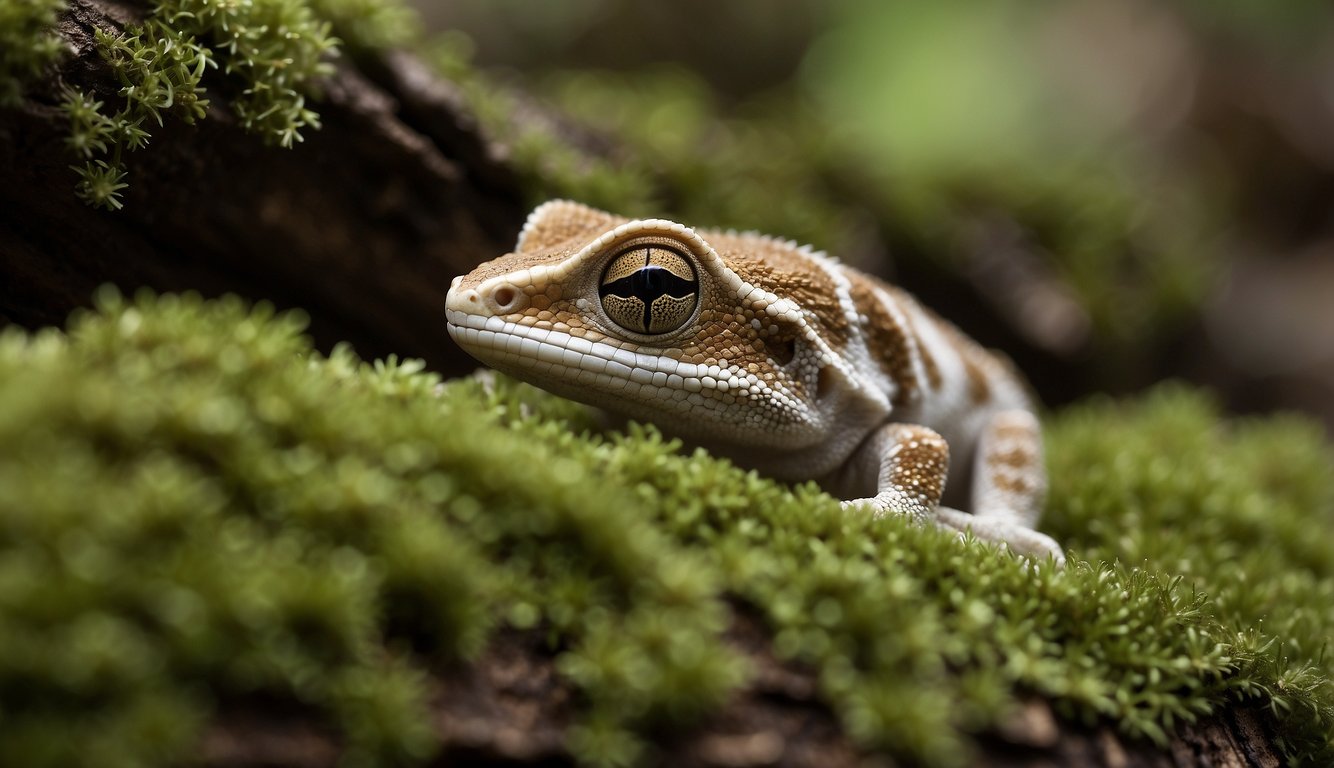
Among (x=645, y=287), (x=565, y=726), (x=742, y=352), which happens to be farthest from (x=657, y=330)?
(x=565, y=726)

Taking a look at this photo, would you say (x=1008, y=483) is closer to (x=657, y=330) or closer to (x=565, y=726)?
(x=657, y=330)

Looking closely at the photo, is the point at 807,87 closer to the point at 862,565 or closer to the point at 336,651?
the point at 862,565

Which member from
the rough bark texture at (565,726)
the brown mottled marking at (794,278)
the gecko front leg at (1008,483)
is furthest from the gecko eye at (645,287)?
the gecko front leg at (1008,483)

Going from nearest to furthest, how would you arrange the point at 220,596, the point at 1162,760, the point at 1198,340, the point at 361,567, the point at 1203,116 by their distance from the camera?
the point at 220,596 → the point at 361,567 → the point at 1162,760 → the point at 1198,340 → the point at 1203,116

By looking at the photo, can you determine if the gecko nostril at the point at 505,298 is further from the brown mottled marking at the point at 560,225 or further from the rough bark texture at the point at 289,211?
the rough bark texture at the point at 289,211

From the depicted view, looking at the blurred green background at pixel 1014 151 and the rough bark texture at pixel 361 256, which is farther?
the blurred green background at pixel 1014 151

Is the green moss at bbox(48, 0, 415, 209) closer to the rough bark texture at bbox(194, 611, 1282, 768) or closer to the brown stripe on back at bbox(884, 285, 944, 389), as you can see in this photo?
the rough bark texture at bbox(194, 611, 1282, 768)

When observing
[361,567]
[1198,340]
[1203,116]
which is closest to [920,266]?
A: [1198,340]
